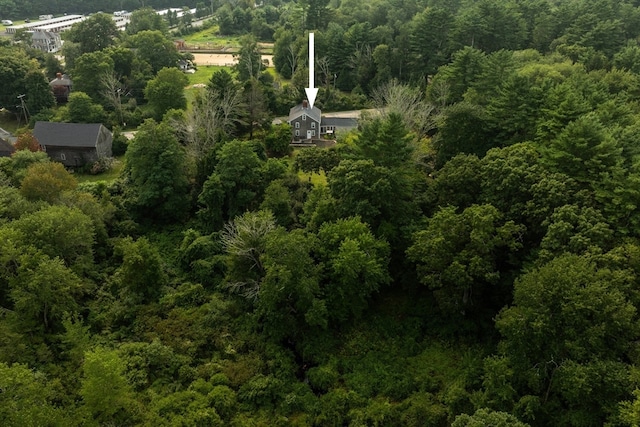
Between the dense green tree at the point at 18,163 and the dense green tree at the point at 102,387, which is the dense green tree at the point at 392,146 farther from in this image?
the dense green tree at the point at 18,163

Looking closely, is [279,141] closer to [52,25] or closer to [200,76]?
[200,76]

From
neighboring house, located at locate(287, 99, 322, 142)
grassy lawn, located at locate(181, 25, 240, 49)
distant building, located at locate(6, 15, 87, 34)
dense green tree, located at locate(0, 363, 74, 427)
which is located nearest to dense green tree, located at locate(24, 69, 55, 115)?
neighboring house, located at locate(287, 99, 322, 142)

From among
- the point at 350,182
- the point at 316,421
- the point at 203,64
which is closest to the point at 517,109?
the point at 350,182

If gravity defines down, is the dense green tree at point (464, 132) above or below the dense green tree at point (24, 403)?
above

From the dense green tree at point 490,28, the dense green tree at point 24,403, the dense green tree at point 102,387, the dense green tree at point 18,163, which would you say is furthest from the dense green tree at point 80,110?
the dense green tree at point 490,28

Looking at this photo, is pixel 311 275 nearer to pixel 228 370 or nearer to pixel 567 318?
pixel 228 370

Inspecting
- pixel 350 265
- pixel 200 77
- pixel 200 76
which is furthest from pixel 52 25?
pixel 350 265

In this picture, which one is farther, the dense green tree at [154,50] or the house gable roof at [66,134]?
the dense green tree at [154,50]
